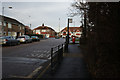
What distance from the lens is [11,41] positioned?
20578 millimetres

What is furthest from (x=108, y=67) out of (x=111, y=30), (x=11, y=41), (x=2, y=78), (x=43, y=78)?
(x=11, y=41)

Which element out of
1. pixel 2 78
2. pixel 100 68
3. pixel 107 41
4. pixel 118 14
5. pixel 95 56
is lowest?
pixel 2 78

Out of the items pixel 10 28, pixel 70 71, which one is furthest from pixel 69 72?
pixel 10 28

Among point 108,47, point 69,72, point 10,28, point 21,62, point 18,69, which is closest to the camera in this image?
point 108,47

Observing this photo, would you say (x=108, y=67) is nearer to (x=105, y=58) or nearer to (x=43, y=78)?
(x=105, y=58)

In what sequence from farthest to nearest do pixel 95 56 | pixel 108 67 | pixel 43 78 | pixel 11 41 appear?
pixel 11 41, pixel 43 78, pixel 95 56, pixel 108 67

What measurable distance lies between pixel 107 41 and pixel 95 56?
2.30 feet

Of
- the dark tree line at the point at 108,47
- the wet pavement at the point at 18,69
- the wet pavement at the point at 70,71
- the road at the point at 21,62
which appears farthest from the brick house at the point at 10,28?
the dark tree line at the point at 108,47

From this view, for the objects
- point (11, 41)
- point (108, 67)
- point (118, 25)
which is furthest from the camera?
point (11, 41)

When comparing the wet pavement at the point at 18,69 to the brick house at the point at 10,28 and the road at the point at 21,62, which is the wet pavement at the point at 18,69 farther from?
the brick house at the point at 10,28

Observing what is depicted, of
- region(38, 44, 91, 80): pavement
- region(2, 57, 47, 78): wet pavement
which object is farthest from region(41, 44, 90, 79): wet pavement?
region(2, 57, 47, 78): wet pavement

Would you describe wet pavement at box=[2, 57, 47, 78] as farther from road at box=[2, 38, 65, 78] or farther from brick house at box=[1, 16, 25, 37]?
brick house at box=[1, 16, 25, 37]

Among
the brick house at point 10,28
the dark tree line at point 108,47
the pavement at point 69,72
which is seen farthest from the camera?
the brick house at point 10,28

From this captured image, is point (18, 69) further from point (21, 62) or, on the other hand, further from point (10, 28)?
point (10, 28)
